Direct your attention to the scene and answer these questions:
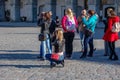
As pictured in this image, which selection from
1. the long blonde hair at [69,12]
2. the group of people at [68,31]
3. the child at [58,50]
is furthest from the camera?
the long blonde hair at [69,12]

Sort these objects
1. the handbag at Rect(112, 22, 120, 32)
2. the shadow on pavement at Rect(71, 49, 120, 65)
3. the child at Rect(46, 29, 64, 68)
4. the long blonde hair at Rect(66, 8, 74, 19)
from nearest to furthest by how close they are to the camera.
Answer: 1. the child at Rect(46, 29, 64, 68)
2. the shadow on pavement at Rect(71, 49, 120, 65)
3. the handbag at Rect(112, 22, 120, 32)
4. the long blonde hair at Rect(66, 8, 74, 19)

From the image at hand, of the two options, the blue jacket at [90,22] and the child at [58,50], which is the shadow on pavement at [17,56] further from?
the child at [58,50]

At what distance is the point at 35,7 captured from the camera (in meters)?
71.4

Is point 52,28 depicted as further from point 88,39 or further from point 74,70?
point 74,70

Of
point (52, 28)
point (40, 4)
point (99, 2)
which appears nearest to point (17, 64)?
point (52, 28)

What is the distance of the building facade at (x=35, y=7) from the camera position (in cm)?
6581

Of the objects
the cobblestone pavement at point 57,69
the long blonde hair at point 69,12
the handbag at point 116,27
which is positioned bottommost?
the cobblestone pavement at point 57,69

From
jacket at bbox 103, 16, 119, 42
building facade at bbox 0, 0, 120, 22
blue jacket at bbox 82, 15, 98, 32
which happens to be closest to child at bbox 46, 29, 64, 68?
jacket at bbox 103, 16, 119, 42

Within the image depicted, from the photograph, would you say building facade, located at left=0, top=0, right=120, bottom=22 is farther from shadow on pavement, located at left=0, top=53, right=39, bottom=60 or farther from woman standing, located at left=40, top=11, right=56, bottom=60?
woman standing, located at left=40, top=11, right=56, bottom=60

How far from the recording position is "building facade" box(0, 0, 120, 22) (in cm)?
6581

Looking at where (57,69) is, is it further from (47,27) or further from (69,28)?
(69,28)

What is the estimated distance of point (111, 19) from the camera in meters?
16.5

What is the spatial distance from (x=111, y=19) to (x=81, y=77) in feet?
16.0

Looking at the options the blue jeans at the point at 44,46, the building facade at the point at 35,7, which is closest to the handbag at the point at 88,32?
the blue jeans at the point at 44,46
